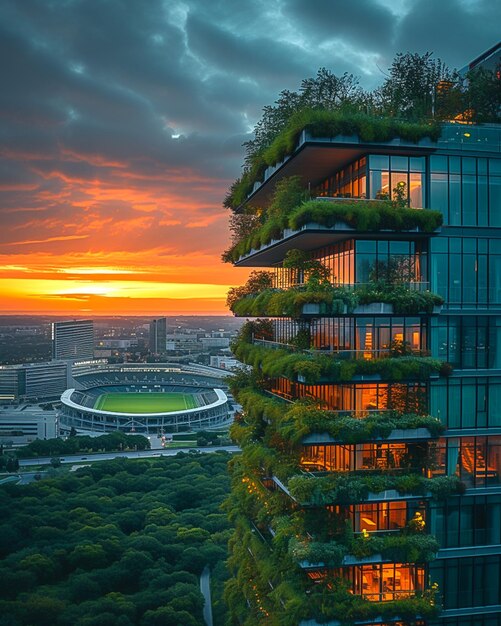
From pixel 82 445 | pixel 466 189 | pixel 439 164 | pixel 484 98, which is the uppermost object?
pixel 484 98

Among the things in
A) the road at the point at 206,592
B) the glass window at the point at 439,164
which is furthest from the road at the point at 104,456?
the glass window at the point at 439,164

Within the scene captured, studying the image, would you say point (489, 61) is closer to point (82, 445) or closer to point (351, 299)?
point (351, 299)

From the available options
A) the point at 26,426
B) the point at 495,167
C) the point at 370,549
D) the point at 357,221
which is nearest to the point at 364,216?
the point at 357,221

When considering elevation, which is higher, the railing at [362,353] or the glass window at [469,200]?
the glass window at [469,200]

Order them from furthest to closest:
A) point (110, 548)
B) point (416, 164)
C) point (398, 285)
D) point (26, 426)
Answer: point (26, 426), point (110, 548), point (416, 164), point (398, 285)

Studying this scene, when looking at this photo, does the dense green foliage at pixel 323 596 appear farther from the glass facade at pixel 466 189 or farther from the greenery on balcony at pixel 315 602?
the glass facade at pixel 466 189

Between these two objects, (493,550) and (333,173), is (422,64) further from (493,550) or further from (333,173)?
(493,550)

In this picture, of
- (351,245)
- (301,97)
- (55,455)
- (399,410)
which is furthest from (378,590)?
(55,455)
